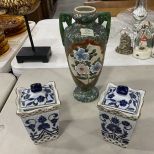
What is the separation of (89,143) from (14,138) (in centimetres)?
22

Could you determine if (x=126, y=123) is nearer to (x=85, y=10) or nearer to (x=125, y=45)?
(x=85, y=10)

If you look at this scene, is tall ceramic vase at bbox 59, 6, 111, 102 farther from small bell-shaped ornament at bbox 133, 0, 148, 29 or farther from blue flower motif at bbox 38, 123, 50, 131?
small bell-shaped ornament at bbox 133, 0, 148, 29

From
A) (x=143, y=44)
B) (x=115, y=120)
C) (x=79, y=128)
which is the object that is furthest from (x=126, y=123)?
(x=143, y=44)

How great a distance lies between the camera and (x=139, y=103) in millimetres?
624

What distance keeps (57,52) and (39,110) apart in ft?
1.75

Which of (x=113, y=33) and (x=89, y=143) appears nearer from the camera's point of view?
(x=89, y=143)

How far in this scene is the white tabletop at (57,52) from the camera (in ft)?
3.41

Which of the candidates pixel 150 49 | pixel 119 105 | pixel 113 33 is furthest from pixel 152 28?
pixel 119 105

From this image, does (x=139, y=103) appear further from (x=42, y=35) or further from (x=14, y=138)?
(x=42, y=35)

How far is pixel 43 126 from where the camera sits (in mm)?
675

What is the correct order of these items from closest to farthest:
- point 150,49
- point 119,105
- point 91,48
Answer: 1. point 119,105
2. point 91,48
3. point 150,49

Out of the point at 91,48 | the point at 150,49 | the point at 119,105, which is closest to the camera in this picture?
the point at 119,105

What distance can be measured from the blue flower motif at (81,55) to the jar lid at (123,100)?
0.13 meters

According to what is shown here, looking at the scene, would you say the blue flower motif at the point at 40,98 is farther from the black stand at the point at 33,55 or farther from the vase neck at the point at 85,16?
the black stand at the point at 33,55
